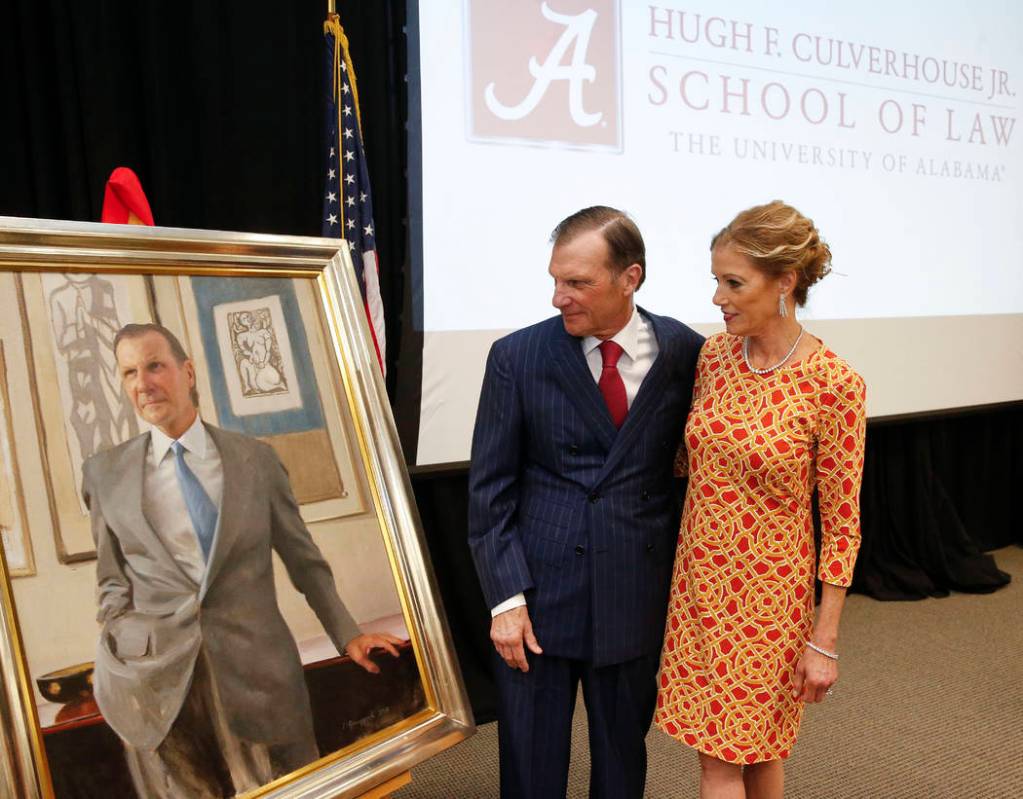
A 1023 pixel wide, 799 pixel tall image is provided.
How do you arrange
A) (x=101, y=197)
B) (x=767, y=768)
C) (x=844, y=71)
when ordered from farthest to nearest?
(x=844, y=71), (x=101, y=197), (x=767, y=768)

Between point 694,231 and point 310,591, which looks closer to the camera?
point 310,591

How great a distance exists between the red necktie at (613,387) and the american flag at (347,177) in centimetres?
99

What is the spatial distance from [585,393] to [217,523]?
2.03 feet

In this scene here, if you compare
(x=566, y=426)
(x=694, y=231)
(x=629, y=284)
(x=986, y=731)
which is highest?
(x=694, y=231)

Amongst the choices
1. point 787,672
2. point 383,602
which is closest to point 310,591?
point 383,602

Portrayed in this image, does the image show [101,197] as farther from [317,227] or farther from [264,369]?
[264,369]

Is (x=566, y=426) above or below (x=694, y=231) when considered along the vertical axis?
below

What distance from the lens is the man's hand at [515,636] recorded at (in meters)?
1.40

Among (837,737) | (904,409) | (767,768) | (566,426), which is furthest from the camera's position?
(904,409)

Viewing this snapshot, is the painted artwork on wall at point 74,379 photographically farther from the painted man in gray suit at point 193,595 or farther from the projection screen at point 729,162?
the projection screen at point 729,162

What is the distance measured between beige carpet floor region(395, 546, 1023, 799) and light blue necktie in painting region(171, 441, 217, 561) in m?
1.37

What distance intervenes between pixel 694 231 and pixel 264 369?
6.80 feet

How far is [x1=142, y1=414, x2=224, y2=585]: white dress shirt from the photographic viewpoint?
107cm

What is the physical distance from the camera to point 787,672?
1417 millimetres
